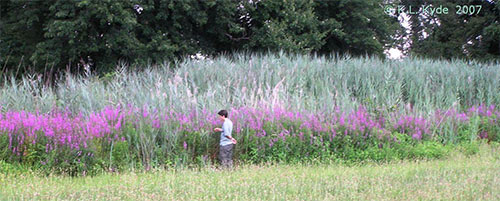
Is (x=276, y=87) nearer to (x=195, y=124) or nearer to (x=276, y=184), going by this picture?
(x=195, y=124)

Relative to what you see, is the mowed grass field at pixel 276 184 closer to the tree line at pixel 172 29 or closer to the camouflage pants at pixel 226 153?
the camouflage pants at pixel 226 153

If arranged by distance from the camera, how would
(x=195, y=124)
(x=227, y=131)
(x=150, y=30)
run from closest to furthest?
1. (x=227, y=131)
2. (x=195, y=124)
3. (x=150, y=30)

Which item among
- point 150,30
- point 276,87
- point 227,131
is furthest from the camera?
point 150,30

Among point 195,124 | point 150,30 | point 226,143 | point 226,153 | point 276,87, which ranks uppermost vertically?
point 150,30

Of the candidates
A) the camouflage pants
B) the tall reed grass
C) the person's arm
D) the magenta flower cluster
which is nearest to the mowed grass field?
the camouflage pants

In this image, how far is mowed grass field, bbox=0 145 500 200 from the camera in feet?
18.5

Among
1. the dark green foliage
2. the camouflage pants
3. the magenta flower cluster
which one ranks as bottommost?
the camouflage pants

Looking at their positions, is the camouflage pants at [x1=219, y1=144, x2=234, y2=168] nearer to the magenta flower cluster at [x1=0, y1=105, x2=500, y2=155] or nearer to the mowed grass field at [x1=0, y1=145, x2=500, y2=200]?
the mowed grass field at [x1=0, y1=145, x2=500, y2=200]

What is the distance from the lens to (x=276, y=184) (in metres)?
6.25

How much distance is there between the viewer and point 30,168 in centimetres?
718

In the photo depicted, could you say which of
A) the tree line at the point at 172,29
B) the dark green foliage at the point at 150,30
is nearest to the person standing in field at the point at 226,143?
the tree line at the point at 172,29

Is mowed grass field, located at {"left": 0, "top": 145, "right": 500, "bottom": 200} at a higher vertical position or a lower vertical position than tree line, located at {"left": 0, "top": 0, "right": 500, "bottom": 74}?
lower

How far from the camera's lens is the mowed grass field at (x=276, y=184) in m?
5.62

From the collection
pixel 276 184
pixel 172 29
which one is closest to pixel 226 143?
pixel 276 184
